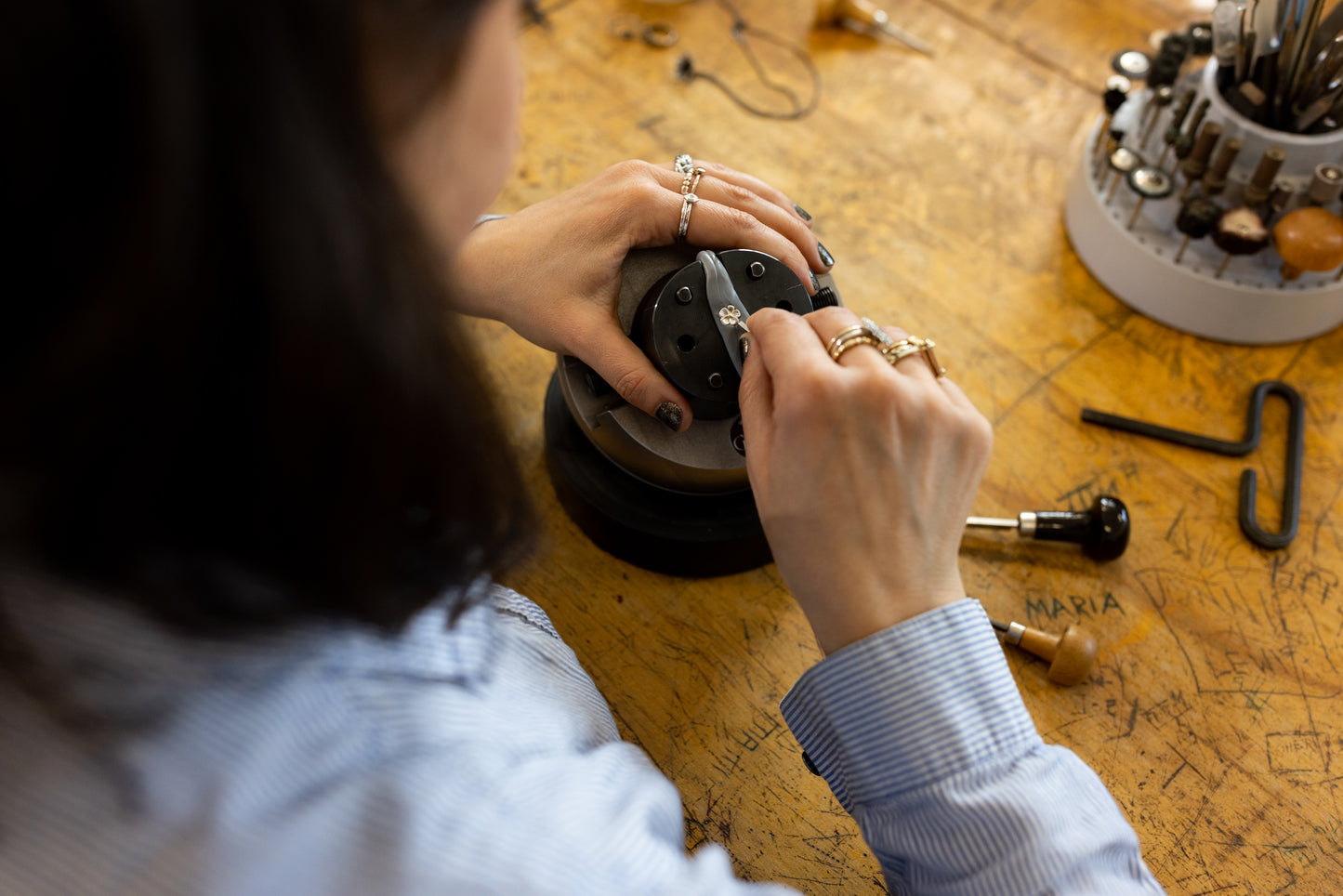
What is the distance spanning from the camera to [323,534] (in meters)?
0.37

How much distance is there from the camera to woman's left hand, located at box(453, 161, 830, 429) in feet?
2.46

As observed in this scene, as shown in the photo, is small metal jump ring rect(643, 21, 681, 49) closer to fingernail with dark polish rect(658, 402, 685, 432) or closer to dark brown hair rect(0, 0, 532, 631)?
fingernail with dark polish rect(658, 402, 685, 432)

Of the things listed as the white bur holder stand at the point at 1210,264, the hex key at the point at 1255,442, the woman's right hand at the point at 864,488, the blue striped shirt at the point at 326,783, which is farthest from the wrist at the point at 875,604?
the white bur holder stand at the point at 1210,264

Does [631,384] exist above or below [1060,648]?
above

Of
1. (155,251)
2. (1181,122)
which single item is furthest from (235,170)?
(1181,122)

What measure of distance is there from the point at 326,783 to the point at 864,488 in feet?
1.19

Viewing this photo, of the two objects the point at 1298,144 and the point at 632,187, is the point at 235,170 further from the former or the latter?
the point at 1298,144

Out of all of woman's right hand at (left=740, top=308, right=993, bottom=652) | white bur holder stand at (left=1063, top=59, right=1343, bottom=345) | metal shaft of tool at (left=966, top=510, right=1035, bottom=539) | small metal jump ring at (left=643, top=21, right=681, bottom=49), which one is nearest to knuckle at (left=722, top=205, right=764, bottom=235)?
woman's right hand at (left=740, top=308, right=993, bottom=652)

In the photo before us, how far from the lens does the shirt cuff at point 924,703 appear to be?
554mm

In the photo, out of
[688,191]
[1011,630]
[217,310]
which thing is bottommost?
[1011,630]

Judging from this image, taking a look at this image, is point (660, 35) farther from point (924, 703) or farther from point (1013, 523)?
point (924, 703)

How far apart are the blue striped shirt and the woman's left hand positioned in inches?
11.9

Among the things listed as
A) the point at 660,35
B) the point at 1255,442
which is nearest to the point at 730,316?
the point at 1255,442

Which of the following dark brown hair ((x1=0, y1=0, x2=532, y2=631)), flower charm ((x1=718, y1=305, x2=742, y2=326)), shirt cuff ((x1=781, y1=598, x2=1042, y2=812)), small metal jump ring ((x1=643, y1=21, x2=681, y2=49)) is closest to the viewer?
dark brown hair ((x1=0, y1=0, x2=532, y2=631))
